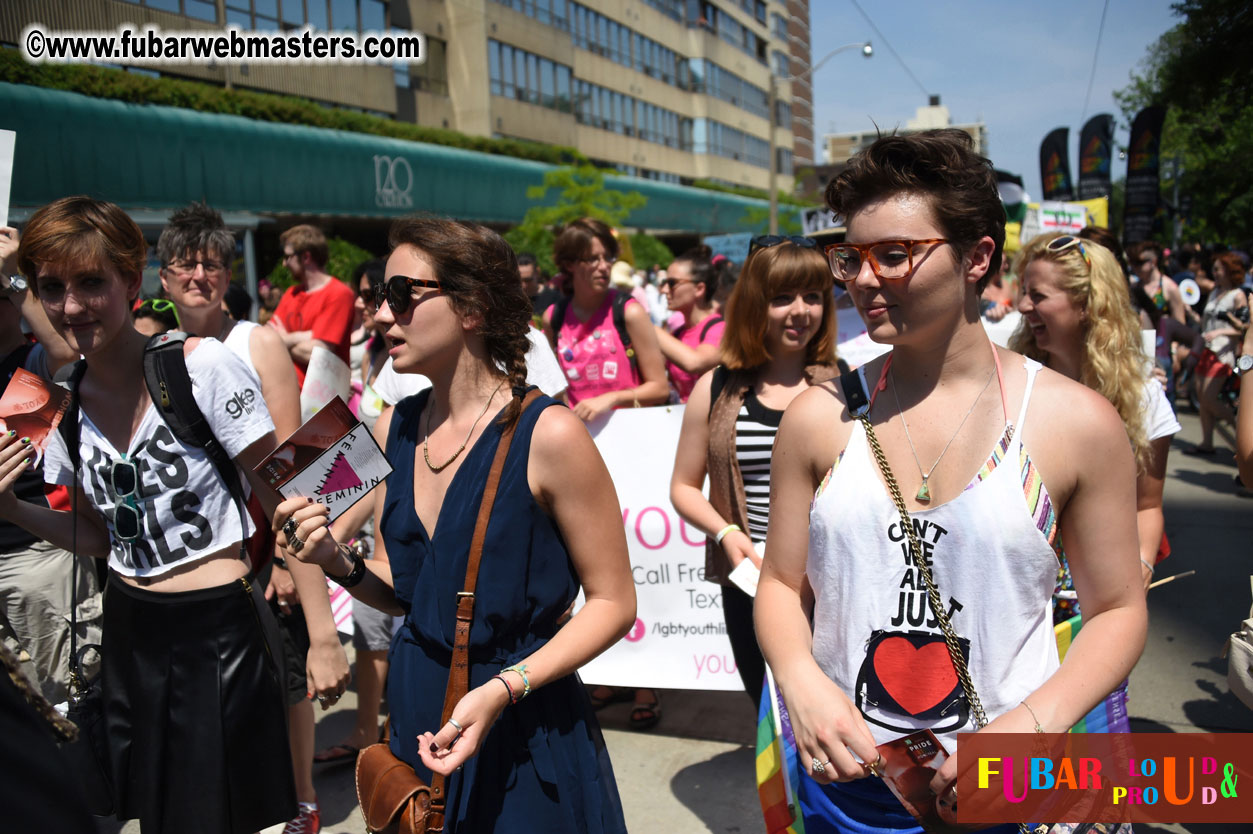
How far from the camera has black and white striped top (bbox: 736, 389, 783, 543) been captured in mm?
3238

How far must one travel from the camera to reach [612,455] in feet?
16.1

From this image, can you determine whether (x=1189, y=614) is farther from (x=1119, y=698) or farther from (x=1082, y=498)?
(x=1082, y=498)

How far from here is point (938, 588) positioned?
1.71 meters

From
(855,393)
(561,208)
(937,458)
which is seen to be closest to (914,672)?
(937,458)

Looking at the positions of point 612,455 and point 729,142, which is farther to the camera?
point 729,142

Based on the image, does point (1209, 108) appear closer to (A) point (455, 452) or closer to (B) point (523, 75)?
(B) point (523, 75)

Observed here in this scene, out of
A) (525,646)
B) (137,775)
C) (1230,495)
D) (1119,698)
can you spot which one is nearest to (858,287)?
(525,646)

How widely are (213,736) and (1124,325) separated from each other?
3.07 metres

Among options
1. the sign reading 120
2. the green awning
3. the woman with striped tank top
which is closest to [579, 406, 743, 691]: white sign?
the woman with striped tank top

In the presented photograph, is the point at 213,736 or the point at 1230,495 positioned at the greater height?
the point at 213,736

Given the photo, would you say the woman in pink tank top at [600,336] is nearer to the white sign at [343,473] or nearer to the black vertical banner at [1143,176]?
the white sign at [343,473]

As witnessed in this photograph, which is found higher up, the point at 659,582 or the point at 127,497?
the point at 127,497

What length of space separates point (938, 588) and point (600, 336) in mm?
3654

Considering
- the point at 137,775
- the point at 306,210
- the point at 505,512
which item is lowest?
the point at 137,775
